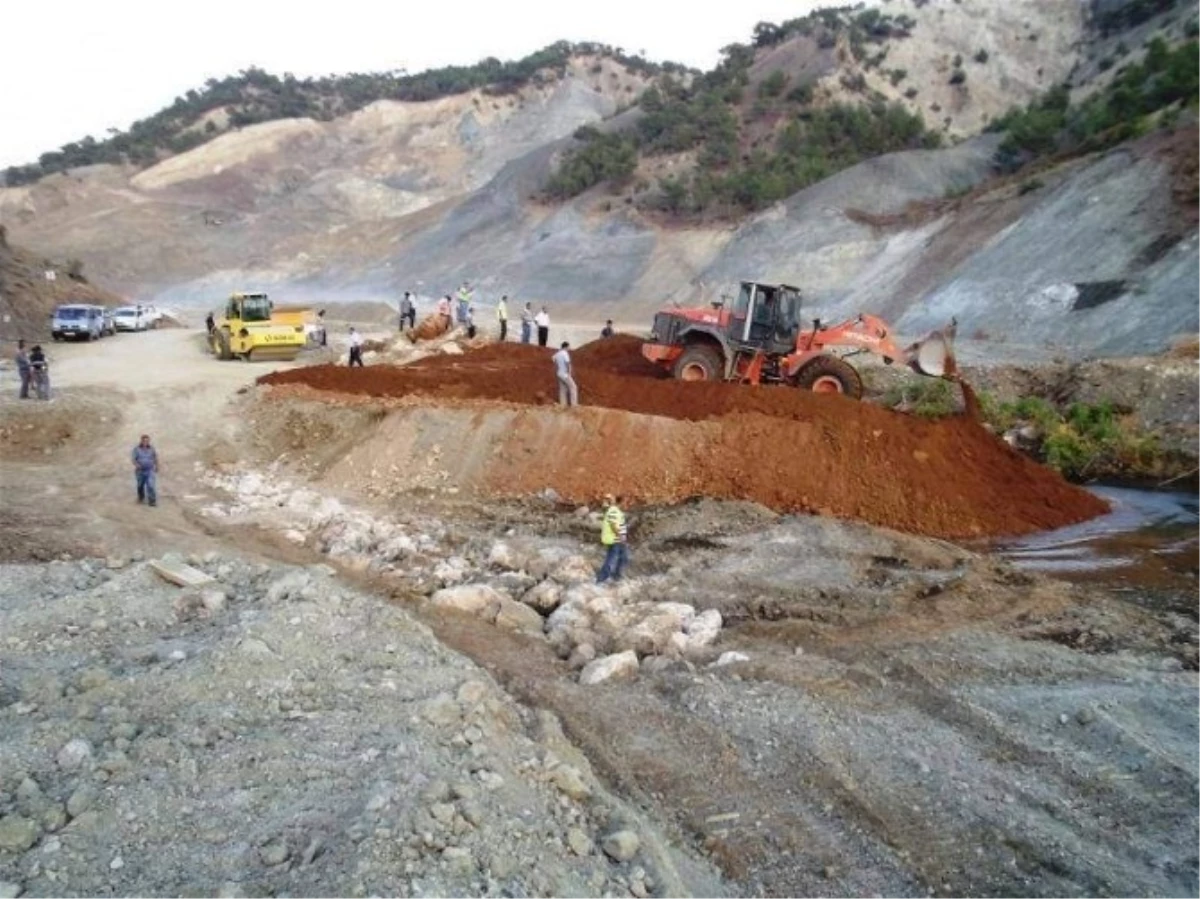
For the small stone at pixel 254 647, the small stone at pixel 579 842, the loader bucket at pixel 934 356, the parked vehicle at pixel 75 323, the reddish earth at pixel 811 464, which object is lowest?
the small stone at pixel 579 842

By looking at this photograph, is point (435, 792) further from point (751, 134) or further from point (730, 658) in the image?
point (751, 134)

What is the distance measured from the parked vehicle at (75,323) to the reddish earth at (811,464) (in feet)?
69.7

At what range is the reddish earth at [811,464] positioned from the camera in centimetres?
1409

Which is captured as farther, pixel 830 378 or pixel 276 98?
pixel 276 98

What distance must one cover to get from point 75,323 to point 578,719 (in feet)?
94.3

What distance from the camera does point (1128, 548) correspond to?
13188 millimetres

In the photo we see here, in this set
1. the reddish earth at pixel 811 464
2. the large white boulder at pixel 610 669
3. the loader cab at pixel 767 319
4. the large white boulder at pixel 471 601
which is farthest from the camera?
the loader cab at pixel 767 319

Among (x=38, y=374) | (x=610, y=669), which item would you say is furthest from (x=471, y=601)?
(x=38, y=374)

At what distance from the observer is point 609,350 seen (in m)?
23.6

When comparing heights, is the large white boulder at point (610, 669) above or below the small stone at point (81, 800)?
below

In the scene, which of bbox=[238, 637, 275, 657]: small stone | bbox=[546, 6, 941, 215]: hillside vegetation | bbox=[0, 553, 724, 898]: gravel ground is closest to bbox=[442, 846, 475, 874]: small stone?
bbox=[0, 553, 724, 898]: gravel ground

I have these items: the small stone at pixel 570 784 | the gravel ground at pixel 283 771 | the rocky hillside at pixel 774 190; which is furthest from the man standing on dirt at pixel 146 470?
the rocky hillside at pixel 774 190

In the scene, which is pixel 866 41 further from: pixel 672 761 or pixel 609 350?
pixel 672 761

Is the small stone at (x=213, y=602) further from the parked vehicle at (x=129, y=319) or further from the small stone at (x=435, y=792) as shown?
the parked vehicle at (x=129, y=319)
